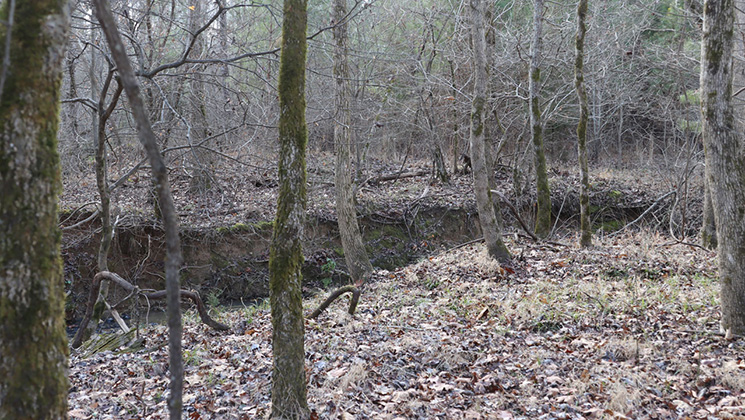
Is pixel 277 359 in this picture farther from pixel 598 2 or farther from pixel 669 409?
pixel 598 2

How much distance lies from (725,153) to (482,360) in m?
3.25

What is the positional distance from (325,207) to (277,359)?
10.1m

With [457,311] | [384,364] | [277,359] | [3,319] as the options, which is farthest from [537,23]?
[3,319]

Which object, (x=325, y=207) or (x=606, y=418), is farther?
(x=325, y=207)

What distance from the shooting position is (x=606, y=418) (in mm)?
4023

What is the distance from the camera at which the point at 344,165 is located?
9742 mm

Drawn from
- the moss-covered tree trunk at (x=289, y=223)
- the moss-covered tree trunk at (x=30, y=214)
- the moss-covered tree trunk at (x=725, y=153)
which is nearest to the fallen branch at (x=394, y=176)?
the moss-covered tree trunk at (x=725, y=153)

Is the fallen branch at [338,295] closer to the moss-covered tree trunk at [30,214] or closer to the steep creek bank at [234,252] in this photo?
the moss-covered tree trunk at [30,214]

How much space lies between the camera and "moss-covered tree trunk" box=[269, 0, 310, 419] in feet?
12.3

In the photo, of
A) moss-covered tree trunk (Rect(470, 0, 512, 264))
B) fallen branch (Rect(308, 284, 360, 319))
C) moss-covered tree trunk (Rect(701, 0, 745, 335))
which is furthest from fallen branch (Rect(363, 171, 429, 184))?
moss-covered tree trunk (Rect(701, 0, 745, 335))

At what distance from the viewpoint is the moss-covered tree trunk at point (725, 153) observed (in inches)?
198

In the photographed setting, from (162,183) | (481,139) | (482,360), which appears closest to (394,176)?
(481,139)

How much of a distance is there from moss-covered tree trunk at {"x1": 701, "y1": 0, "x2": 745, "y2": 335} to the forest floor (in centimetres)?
62

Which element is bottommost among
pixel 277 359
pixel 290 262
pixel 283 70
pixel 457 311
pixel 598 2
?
pixel 457 311
